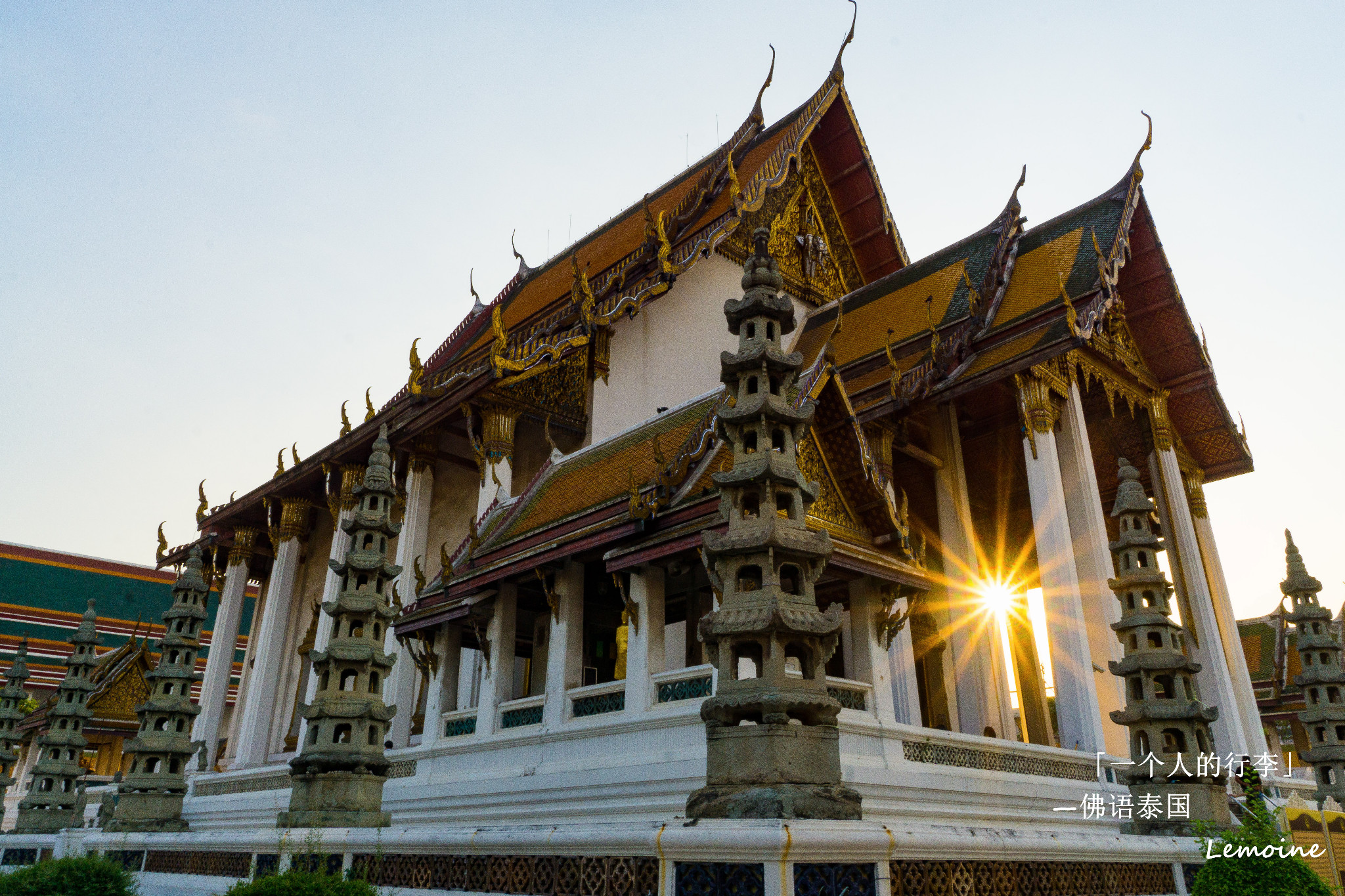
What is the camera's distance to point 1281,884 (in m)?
4.43

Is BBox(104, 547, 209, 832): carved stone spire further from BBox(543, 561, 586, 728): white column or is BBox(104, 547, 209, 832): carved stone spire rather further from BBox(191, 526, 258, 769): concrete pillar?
BBox(191, 526, 258, 769): concrete pillar

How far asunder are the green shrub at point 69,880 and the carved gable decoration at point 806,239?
503 inches

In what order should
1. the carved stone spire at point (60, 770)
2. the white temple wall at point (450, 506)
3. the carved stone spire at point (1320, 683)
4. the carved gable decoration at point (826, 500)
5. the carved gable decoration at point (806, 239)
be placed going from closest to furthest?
the carved gable decoration at point (826, 500) → the carved stone spire at point (1320, 683) → the carved stone spire at point (60, 770) → the carved gable decoration at point (806, 239) → the white temple wall at point (450, 506)

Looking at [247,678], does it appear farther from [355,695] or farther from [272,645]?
[355,695]

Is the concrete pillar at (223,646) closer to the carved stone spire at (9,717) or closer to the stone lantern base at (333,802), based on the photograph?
the carved stone spire at (9,717)

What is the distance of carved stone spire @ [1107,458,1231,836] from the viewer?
679cm

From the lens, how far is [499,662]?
32.8 ft

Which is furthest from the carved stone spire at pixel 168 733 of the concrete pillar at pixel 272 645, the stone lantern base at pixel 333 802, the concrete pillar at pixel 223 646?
the concrete pillar at pixel 223 646

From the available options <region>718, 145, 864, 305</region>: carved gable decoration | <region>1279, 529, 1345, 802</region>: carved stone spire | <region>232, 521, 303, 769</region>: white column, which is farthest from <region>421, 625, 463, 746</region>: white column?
<region>1279, 529, 1345, 802</region>: carved stone spire

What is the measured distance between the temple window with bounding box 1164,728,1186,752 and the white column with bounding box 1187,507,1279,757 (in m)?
7.23

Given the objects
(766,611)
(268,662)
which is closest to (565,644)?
(766,611)

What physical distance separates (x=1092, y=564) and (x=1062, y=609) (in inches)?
49.6

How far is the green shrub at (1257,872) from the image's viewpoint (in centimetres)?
445

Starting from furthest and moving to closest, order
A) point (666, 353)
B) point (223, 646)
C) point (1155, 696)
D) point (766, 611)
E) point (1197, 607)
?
point (223, 646), point (666, 353), point (1197, 607), point (1155, 696), point (766, 611)
